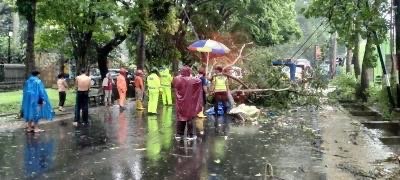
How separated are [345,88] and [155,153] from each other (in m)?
23.1

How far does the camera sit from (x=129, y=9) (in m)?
25.0

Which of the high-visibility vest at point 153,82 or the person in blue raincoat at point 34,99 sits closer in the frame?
the person in blue raincoat at point 34,99

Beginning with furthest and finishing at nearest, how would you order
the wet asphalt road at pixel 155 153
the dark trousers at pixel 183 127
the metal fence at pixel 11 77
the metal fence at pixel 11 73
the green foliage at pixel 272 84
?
1. the metal fence at pixel 11 73
2. the metal fence at pixel 11 77
3. the green foliage at pixel 272 84
4. the dark trousers at pixel 183 127
5. the wet asphalt road at pixel 155 153

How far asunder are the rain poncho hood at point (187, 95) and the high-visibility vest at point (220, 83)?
18.0 ft

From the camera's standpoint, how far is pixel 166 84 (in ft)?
74.6

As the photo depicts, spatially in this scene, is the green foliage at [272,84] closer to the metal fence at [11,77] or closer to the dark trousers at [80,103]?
the dark trousers at [80,103]

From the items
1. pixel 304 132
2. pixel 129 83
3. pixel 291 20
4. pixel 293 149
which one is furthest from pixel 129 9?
pixel 291 20

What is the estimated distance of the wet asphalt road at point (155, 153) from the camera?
909 cm

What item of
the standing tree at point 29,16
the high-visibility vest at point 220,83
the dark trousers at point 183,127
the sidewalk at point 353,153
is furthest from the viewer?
the high-visibility vest at point 220,83

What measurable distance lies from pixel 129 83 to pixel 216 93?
Answer: 13.4 meters

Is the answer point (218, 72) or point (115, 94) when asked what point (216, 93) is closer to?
point (218, 72)

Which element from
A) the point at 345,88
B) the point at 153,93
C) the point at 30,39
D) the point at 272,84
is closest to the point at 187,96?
the point at 153,93

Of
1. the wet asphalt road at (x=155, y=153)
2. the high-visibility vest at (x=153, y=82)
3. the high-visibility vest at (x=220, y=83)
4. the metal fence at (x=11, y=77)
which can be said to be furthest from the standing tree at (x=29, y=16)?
the metal fence at (x=11, y=77)

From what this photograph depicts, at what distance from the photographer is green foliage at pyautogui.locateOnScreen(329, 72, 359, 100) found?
30.0 m
